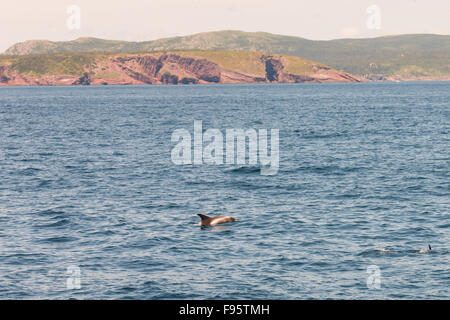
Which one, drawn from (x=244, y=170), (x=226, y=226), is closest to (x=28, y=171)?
(x=244, y=170)

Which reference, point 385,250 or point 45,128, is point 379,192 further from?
point 45,128

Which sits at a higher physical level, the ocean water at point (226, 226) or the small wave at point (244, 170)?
the small wave at point (244, 170)

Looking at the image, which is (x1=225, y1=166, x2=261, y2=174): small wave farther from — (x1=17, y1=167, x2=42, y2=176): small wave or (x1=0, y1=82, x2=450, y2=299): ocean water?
(x1=17, y1=167, x2=42, y2=176): small wave

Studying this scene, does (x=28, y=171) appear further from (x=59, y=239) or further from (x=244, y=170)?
(x=59, y=239)

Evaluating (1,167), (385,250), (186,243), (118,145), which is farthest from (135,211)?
(118,145)

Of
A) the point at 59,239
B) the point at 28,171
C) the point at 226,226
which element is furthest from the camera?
the point at 28,171

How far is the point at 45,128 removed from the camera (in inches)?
4267

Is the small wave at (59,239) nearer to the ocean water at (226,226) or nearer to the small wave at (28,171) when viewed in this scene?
the ocean water at (226,226)

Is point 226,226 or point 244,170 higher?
point 244,170

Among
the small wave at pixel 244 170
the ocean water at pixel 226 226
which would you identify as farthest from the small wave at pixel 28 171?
the small wave at pixel 244 170

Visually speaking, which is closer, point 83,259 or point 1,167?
point 83,259
